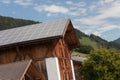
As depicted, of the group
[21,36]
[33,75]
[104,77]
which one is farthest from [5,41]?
[104,77]

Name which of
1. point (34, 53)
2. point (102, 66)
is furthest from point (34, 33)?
point (102, 66)

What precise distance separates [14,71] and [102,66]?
2067cm

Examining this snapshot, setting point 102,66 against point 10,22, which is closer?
point 102,66

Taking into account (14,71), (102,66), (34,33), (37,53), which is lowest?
(14,71)

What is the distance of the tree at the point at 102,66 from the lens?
41375mm

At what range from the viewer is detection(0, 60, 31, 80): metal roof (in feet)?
70.7

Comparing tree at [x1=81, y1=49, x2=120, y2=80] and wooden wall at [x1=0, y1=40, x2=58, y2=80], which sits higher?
wooden wall at [x1=0, y1=40, x2=58, y2=80]

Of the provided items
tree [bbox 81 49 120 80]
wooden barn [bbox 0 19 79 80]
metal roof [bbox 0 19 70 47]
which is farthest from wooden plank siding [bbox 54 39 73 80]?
tree [bbox 81 49 120 80]

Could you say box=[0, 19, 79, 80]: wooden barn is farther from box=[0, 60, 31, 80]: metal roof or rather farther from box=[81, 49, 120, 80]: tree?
box=[81, 49, 120, 80]: tree

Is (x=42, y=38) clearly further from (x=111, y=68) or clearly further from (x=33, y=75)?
(x=111, y=68)

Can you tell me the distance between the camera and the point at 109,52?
140 ft

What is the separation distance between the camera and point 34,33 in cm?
3253

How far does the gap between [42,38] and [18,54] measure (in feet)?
10.5

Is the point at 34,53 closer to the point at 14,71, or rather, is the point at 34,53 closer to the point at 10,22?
the point at 14,71
